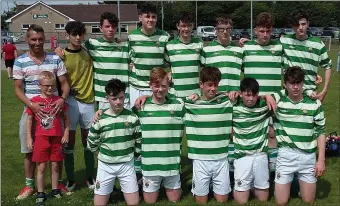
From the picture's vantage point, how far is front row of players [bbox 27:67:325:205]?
18.5ft

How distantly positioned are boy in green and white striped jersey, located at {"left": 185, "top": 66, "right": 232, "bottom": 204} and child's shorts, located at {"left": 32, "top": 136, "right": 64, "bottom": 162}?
1721 mm

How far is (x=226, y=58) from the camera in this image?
20.6 ft

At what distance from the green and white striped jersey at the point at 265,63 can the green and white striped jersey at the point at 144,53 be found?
1.23m

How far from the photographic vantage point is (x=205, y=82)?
18.5 feet

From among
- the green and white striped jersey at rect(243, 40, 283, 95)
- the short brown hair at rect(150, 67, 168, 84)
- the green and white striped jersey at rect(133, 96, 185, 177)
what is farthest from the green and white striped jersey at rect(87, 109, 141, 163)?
the green and white striped jersey at rect(243, 40, 283, 95)

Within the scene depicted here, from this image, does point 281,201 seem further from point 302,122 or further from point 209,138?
point 209,138

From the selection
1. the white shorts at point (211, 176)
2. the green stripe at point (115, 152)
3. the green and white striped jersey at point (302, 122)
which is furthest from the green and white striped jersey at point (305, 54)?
the green stripe at point (115, 152)

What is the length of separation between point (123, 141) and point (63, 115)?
0.96m

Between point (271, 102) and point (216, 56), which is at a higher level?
point (216, 56)

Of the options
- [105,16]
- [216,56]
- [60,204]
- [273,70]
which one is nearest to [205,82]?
[216,56]

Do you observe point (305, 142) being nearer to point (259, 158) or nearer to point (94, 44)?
point (259, 158)

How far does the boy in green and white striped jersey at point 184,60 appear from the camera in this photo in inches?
251

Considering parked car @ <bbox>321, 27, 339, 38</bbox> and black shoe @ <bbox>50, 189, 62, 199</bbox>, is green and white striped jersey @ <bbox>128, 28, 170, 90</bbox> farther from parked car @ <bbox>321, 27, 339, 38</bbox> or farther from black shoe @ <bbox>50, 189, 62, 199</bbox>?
parked car @ <bbox>321, 27, 339, 38</bbox>

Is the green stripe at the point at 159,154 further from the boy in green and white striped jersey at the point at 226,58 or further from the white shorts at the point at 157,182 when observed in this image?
the boy in green and white striped jersey at the point at 226,58
